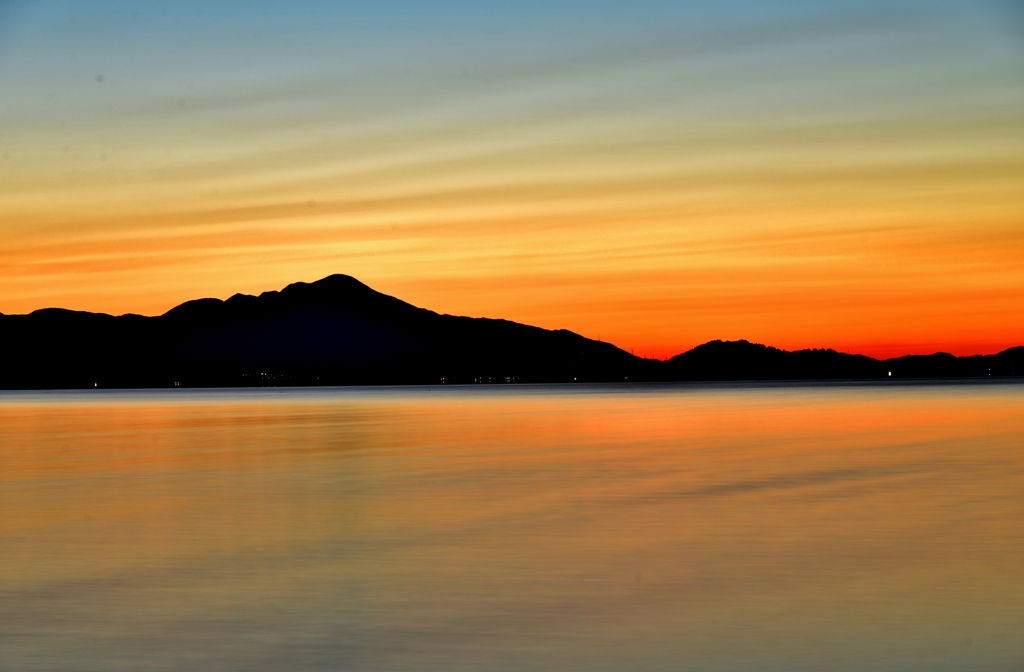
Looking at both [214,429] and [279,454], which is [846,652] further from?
[214,429]

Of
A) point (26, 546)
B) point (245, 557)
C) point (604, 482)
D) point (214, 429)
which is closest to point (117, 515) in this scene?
point (26, 546)

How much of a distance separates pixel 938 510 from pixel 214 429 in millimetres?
56752

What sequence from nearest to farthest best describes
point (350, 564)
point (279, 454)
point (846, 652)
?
point (846, 652) → point (350, 564) → point (279, 454)

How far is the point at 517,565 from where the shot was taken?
20.8 m

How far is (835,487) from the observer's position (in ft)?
111

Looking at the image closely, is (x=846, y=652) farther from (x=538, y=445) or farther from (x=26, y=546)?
(x=538, y=445)

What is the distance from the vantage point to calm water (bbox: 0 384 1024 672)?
1477 cm

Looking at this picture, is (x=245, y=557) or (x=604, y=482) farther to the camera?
(x=604, y=482)

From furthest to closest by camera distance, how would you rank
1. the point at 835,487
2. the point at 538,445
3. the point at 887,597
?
the point at 538,445
the point at 835,487
the point at 887,597

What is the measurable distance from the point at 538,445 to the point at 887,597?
38.8 meters

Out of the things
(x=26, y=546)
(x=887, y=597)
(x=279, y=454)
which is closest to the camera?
(x=887, y=597)

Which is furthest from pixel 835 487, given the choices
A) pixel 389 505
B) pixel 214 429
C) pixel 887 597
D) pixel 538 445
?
pixel 214 429

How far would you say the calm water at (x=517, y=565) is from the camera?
581 inches

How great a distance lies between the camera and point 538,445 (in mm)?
56219
